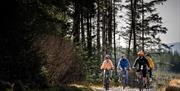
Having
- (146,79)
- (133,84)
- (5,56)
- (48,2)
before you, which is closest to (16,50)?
(5,56)

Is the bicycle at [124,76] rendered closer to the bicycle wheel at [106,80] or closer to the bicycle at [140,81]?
the bicycle wheel at [106,80]

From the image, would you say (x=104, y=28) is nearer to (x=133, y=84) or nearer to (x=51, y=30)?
(x=133, y=84)

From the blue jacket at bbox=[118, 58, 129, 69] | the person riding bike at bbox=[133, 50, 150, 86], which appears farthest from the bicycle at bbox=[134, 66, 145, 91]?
the blue jacket at bbox=[118, 58, 129, 69]

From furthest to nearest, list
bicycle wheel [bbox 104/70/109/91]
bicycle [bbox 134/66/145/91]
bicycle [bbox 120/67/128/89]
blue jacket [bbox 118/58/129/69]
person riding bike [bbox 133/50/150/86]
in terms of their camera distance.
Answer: bicycle [bbox 120/67/128/89], blue jacket [bbox 118/58/129/69], bicycle [bbox 134/66/145/91], bicycle wheel [bbox 104/70/109/91], person riding bike [bbox 133/50/150/86]

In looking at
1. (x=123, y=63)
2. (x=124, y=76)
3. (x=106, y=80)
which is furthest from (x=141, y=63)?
(x=124, y=76)

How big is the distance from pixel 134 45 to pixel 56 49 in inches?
1036

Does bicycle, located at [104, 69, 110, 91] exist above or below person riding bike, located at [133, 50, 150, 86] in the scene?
below

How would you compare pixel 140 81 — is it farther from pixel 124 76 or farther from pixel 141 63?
pixel 124 76

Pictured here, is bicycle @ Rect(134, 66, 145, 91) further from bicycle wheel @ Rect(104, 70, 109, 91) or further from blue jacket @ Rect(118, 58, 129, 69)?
blue jacket @ Rect(118, 58, 129, 69)

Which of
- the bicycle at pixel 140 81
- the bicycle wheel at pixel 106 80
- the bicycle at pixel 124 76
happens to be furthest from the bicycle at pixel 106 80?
the bicycle at pixel 124 76

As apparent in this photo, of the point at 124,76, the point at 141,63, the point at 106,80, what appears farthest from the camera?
the point at 124,76

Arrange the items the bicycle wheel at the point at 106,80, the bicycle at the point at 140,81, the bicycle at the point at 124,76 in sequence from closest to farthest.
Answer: the bicycle wheel at the point at 106,80, the bicycle at the point at 140,81, the bicycle at the point at 124,76

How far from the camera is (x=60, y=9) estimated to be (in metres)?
20.0

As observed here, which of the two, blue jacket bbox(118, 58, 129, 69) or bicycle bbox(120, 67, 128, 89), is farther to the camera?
bicycle bbox(120, 67, 128, 89)
